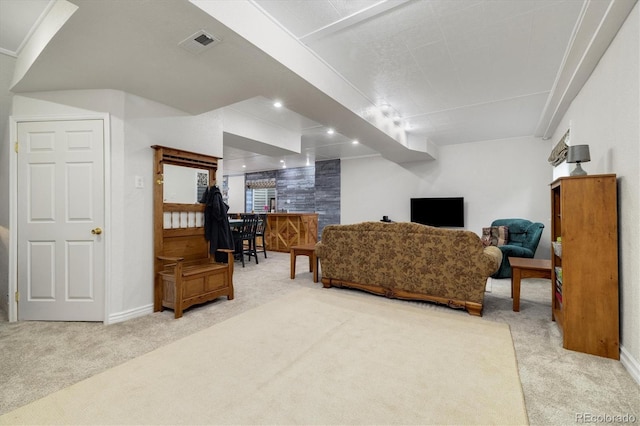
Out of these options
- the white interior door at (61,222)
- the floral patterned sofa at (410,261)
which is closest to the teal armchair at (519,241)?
the floral patterned sofa at (410,261)

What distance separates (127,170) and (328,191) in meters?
6.06

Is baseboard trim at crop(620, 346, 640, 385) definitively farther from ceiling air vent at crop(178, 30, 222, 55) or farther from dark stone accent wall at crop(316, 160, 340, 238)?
dark stone accent wall at crop(316, 160, 340, 238)

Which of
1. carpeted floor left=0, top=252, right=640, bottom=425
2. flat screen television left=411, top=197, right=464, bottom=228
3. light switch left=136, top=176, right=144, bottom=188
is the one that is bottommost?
carpeted floor left=0, top=252, right=640, bottom=425

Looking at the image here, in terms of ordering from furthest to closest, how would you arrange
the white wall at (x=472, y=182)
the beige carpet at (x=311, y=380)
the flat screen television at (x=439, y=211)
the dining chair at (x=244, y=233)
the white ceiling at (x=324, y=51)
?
the flat screen television at (x=439, y=211)
the white wall at (x=472, y=182)
the dining chair at (x=244, y=233)
the white ceiling at (x=324, y=51)
the beige carpet at (x=311, y=380)

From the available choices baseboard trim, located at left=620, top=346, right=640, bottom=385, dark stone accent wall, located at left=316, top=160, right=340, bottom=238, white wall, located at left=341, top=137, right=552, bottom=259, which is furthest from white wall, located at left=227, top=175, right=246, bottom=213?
baseboard trim, located at left=620, top=346, right=640, bottom=385

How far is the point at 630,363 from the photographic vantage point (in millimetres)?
1889

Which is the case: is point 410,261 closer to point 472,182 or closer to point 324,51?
point 324,51

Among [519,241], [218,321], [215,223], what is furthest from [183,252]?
[519,241]

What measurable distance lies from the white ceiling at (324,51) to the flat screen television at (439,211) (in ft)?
9.53

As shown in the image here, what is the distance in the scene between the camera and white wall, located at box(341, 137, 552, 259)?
229 inches

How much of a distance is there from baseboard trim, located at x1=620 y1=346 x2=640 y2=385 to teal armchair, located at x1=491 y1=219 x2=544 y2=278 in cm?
249

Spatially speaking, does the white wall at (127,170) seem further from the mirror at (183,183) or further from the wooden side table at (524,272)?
the wooden side table at (524,272)

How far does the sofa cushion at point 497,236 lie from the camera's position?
5020mm

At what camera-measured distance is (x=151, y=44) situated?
6.79ft
